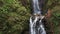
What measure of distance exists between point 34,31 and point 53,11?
1622 mm

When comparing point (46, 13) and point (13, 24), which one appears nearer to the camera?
point (13, 24)

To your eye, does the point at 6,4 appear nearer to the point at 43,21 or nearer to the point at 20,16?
the point at 20,16

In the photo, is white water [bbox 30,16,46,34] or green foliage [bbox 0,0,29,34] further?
white water [bbox 30,16,46,34]

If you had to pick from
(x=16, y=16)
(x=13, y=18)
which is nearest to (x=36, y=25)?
(x=16, y=16)

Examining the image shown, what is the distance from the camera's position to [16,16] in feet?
39.2

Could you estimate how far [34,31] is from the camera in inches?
484

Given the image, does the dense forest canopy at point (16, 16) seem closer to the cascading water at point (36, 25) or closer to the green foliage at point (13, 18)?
the green foliage at point (13, 18)

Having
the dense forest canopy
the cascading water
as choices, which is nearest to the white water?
the cascading water

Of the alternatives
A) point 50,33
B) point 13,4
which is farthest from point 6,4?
point 50,33

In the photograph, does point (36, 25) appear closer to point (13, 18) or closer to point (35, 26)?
point (35, 26)

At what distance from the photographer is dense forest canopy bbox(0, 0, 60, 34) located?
11707mm

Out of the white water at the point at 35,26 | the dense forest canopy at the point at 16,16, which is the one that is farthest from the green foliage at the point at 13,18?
the white water at the point at 35,26

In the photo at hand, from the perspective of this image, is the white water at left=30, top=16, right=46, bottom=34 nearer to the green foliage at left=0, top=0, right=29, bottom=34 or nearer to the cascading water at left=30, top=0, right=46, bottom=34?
the cascading water at left=30, top=0, right=46, bottom=34

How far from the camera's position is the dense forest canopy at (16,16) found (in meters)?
11.7
